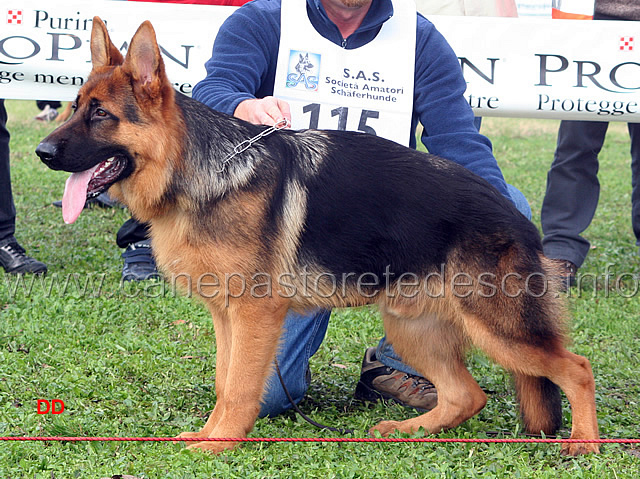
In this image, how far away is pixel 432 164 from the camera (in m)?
3.10

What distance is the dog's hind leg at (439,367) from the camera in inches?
129

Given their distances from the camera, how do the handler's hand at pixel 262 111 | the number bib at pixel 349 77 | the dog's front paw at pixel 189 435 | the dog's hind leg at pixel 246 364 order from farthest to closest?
the number bib at pixel 349 77 → the handler's hand at pixel 262 111 → the dog's front paw at pixel 189 435 → the dog's hind leg at pixel 246 364

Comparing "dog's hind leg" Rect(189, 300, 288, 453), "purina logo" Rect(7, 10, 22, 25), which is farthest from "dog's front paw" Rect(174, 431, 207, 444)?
"purina logo" Rect(7, 10, 22, 25)

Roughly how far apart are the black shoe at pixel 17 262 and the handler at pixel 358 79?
2.44 metres

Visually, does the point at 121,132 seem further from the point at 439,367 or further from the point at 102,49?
the point at 439,367

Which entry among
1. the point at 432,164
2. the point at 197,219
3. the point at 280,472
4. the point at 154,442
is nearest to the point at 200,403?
the point at 154,442

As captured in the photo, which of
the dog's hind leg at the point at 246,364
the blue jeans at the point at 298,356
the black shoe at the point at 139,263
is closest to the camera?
the dog's hind leg at the point at 246,364

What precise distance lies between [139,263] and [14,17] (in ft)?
6.93

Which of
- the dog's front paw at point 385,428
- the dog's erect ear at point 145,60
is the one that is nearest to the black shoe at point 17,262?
the dog's erect ear at point 145,60

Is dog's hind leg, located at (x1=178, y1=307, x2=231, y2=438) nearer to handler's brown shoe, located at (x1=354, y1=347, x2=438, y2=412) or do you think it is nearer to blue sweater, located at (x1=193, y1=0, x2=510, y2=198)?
handler's brown shoe, located at (x1=354, y1=347, x2=438, y2=412)

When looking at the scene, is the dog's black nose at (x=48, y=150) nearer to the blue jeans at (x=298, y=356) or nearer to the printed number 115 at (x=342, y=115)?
the blue jeans at (x=298, y=356)

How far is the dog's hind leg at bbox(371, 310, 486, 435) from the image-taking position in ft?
10.7

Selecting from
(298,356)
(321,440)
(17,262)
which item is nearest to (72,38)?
(17,262)

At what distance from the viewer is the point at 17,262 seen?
212 inches
